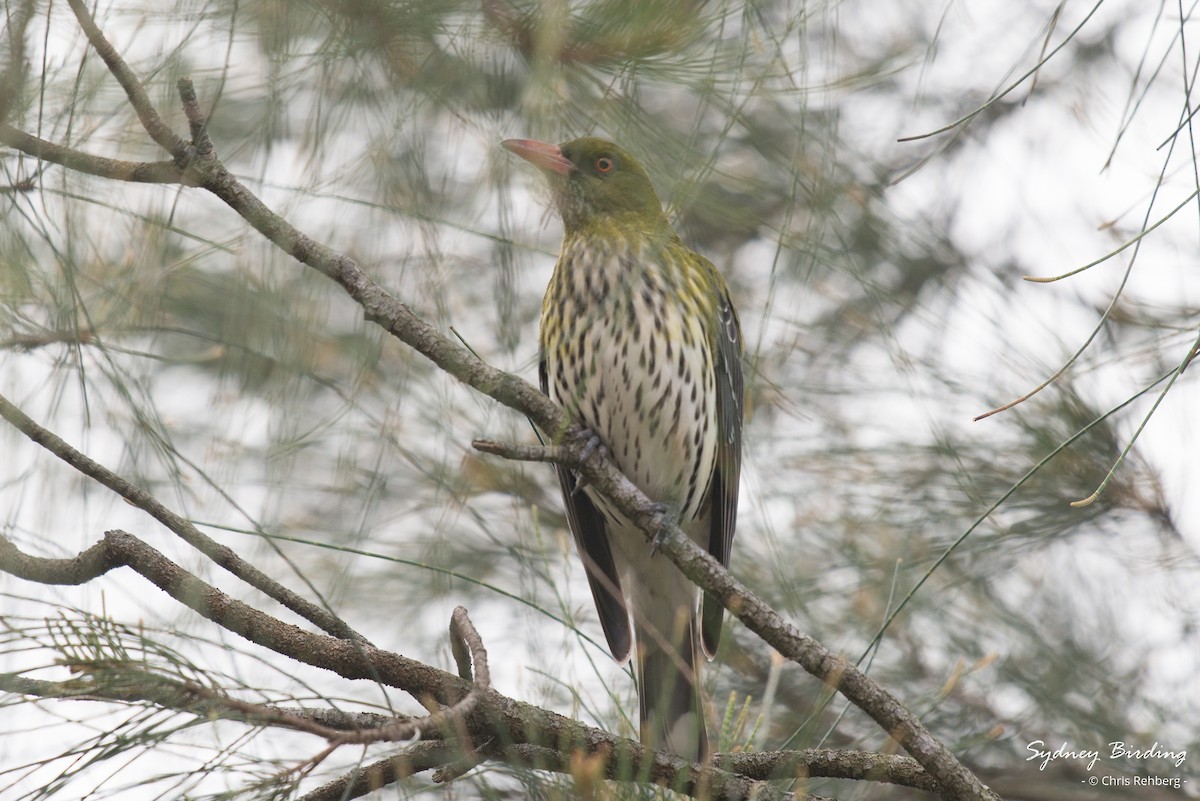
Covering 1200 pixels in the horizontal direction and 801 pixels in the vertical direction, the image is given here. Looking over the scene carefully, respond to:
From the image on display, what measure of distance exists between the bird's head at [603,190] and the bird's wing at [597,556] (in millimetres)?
493

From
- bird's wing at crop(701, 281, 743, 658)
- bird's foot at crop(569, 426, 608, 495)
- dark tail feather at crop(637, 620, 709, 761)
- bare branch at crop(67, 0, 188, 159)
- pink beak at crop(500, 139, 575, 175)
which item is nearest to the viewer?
bare branch at crop(67, 0, 188, 159)

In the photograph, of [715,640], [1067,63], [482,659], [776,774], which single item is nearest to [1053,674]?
[715,640]

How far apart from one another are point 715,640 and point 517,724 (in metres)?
1.71

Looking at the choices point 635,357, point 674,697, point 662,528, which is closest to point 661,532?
point 662,528

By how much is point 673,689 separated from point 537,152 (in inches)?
67.8

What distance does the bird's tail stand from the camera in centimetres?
283

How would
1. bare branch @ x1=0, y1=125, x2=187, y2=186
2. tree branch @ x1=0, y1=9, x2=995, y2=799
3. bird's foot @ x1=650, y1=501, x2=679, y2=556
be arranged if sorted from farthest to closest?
bird's foot @ x1=650, y1=501, x2=679, y2=556
tree branch @ x1=0, y1=9, x2=995, y2=799
bare branch @ x1=0, y1=125, x2=187, y2=186

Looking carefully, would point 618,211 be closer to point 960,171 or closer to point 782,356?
point 782,356

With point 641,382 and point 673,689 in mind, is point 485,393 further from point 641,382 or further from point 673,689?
point 673,689

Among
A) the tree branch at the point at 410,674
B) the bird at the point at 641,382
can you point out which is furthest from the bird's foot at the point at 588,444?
the tree branch at the point at 410,674

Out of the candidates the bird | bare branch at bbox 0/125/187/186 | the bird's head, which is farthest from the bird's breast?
bare branch at bbox 0/125/187/186

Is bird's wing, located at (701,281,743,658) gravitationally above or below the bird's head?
below

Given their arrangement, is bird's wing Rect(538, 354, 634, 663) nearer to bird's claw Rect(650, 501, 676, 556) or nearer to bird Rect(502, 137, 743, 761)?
bird Rect(502, 137, 743, 761)

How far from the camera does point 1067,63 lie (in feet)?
15.3
